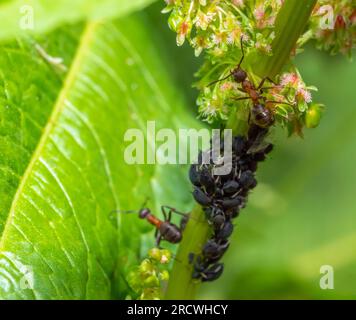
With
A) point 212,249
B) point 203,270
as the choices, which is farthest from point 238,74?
point 203,270

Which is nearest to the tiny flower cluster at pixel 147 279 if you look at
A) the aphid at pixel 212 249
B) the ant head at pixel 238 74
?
the aphid at pixel 212 249

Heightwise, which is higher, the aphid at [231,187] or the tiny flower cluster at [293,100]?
the tiny flower cluster at [293,100]

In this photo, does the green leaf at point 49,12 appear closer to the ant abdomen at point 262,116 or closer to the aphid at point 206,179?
the aphid at point 206,179

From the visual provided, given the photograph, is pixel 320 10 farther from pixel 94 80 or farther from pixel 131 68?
pixel 131 68

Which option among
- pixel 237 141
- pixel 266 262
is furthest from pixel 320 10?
pixel 266 262

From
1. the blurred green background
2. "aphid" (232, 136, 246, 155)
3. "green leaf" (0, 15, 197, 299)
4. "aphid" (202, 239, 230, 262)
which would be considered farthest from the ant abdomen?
the blurred green background

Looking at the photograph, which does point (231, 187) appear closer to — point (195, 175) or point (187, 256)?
point (195, 175)
